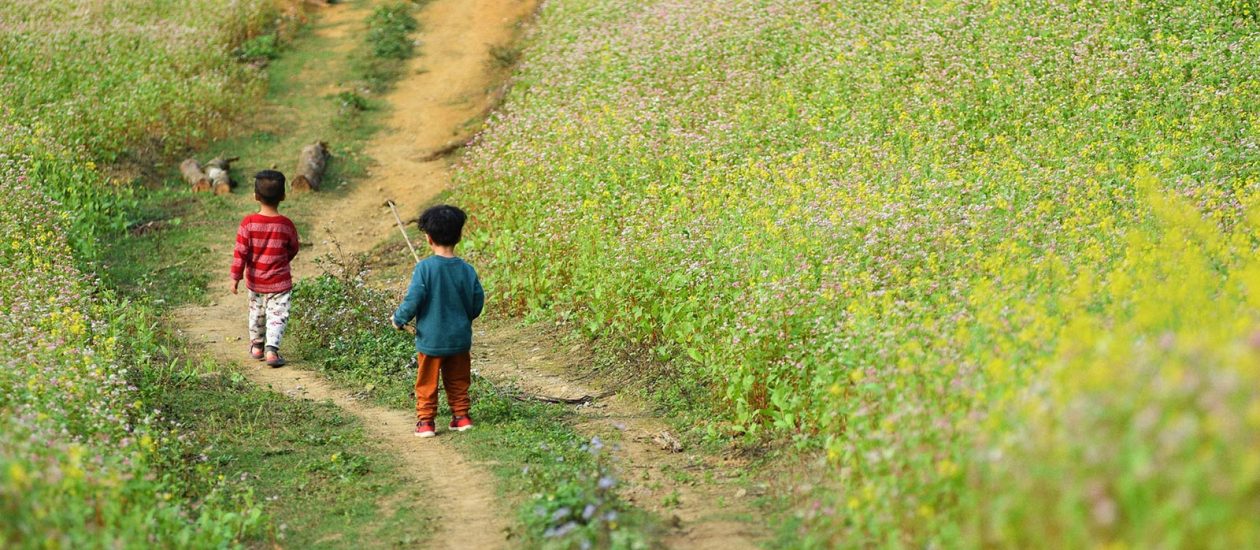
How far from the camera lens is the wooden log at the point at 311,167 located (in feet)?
51.6

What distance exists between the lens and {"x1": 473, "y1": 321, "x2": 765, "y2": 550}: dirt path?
5.96 metres

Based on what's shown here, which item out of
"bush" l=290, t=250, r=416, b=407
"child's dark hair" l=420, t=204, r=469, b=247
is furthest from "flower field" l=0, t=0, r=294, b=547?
"child's dark hair" l=420, t=204, r=469, b=247

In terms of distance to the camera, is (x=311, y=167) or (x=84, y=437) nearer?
(x=84, y=437)

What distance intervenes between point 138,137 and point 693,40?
7.80 metres

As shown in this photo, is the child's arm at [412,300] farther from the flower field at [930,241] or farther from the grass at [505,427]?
the flower field at [930,241]

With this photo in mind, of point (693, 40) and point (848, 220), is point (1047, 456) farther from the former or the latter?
point (693, 40)

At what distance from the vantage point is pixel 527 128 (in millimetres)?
13875

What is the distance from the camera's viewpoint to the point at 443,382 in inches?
309

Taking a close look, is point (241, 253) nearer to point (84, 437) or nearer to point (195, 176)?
point (84, 437)

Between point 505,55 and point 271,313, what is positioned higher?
point 271,313

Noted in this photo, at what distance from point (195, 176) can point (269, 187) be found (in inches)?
270

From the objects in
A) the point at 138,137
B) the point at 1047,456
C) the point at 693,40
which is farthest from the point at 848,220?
the point at 138,137

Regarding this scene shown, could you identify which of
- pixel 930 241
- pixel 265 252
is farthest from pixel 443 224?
pixel 930 241

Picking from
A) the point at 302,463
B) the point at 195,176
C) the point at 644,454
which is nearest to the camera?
the point at 302,463
